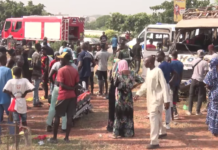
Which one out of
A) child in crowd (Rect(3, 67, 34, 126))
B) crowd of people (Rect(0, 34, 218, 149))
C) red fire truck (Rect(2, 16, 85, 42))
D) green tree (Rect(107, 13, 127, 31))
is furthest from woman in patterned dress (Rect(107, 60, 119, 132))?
green tree (Rect(107, 13, 127, 31))

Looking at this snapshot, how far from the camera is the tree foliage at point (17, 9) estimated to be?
4597 centimetres

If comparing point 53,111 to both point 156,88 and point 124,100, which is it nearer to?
point 124,100

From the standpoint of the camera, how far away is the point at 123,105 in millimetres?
6613

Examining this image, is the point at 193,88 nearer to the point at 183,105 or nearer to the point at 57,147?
the point at 183,105

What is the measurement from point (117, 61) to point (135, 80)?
0.52m

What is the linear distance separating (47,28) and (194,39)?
16.5 m

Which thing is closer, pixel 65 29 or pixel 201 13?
pixel 201 13

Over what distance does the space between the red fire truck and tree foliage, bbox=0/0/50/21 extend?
17.9 m

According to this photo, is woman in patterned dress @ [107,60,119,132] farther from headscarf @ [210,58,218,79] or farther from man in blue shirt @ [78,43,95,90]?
man in blue shirt @ [78,43,95,90]

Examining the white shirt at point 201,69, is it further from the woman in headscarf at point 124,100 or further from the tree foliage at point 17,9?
the tree foliage at point 17,9

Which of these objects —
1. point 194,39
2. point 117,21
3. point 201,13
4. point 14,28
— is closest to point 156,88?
point 201,13

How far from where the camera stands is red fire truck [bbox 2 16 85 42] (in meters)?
25.4

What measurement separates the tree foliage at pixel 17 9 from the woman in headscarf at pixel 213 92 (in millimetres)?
42006

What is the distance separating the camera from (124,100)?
6602mm
